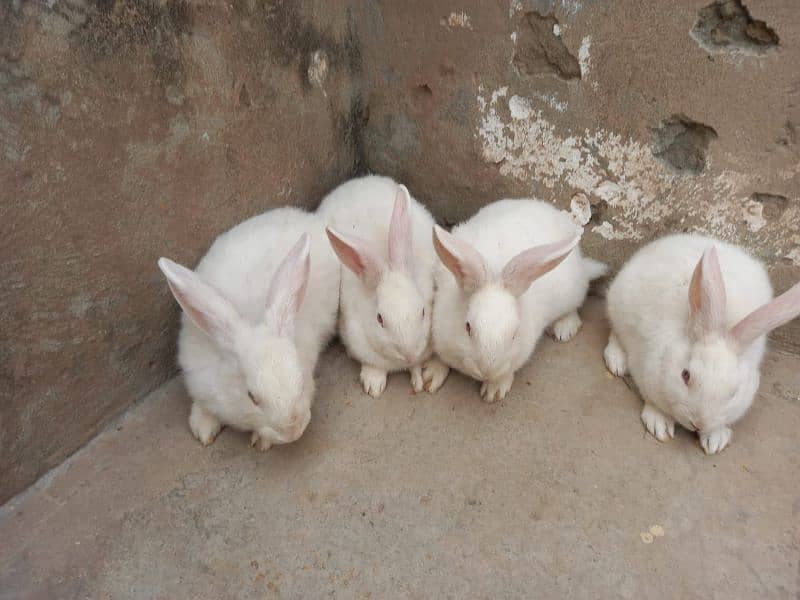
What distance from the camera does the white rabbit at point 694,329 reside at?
2.35 metres

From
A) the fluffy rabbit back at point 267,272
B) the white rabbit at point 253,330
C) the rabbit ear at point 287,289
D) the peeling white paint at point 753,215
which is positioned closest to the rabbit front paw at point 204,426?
the white rabbit at point 253,330

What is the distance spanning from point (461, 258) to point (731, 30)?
148 cm

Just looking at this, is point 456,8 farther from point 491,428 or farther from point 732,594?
point 732,594

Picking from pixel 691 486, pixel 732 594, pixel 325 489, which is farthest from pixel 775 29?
pixel 325 489

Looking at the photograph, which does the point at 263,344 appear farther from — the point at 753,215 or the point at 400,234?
the point at 753,215

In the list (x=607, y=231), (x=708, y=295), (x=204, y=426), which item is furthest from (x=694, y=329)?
(x=204, y=426)

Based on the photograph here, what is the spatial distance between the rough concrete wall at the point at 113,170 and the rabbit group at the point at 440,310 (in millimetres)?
257

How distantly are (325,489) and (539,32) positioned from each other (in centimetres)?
227

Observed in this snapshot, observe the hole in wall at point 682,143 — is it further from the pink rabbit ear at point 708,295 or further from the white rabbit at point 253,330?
the white rabbit at point 253,330

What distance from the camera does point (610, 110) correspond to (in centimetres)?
289

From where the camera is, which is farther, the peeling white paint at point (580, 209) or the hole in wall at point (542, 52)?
the peeling white paint at point (580, 209)

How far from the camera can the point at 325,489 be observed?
246cm

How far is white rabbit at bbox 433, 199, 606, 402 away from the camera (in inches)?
98.1

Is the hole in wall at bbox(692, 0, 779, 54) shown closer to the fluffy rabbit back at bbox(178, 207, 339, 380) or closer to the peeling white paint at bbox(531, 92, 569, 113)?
the peeling white paint at bbox(531, 92, 569, 113)
